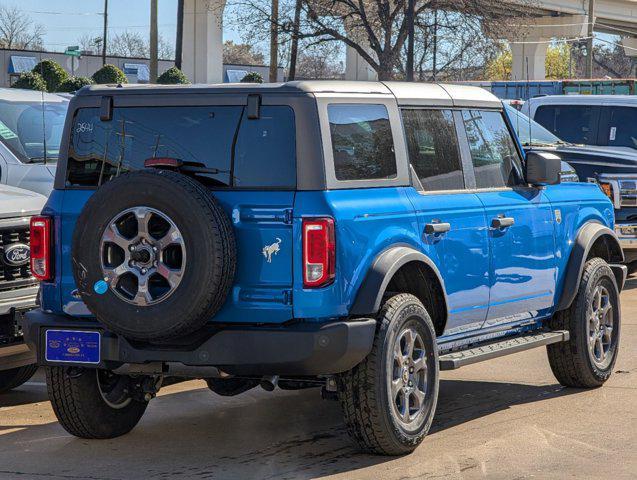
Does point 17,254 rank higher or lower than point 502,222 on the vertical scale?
lower

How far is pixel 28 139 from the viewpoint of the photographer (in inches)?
492

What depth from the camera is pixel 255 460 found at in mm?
6715

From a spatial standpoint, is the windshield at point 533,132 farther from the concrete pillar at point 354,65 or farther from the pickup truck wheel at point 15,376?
the concrete pillar at point 354,65

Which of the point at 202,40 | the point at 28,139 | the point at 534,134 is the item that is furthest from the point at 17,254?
the point at 202,40

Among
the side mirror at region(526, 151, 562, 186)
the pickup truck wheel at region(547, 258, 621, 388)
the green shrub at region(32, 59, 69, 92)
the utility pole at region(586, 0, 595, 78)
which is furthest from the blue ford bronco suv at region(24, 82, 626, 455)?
the utility pole at region(586, 0, 595, 78)

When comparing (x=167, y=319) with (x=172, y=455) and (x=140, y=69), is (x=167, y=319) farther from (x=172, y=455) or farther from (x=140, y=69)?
(x=140, y=69)

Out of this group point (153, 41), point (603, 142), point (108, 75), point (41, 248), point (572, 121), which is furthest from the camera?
point (108, 75)

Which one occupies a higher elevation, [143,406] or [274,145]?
[274,145]

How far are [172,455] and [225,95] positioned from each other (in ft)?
6.21

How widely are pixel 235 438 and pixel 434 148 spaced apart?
197 centimetres

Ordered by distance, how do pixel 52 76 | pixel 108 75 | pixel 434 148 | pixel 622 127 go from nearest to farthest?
pixel 434 148 < pixel 622 127 < pixel 108 75 < pixel 52 76

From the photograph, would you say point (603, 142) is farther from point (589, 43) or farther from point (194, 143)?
point (589, 43)

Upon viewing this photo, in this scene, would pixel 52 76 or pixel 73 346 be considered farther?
pixel 52 76

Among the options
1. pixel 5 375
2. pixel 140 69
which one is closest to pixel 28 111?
pixel 5 375
